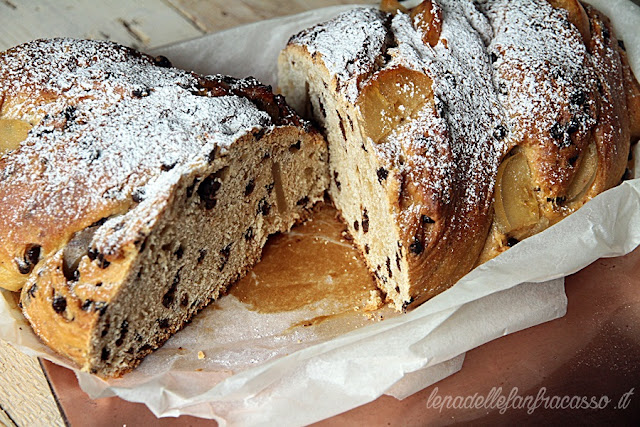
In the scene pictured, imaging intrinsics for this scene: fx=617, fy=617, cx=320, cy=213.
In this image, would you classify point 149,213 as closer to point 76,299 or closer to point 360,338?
point 76,299

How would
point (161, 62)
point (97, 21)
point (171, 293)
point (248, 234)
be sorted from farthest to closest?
point (97, 21)
point (161, 62)
point (248, 234)
point (171, 293)

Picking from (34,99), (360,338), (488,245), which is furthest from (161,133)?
(488,245)

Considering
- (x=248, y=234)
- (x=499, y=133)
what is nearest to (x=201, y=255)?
(x=248, y=234)

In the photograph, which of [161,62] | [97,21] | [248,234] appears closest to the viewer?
[248,234]

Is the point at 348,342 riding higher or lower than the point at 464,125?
lower

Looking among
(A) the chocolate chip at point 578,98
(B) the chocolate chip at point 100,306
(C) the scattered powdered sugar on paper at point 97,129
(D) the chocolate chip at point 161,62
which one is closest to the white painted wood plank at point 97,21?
(D) the chocolate chip at point 161,62

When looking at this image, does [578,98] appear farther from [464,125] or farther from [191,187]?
[191,187]

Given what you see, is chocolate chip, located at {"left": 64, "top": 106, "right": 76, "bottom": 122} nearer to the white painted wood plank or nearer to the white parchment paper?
the white parchment paper
